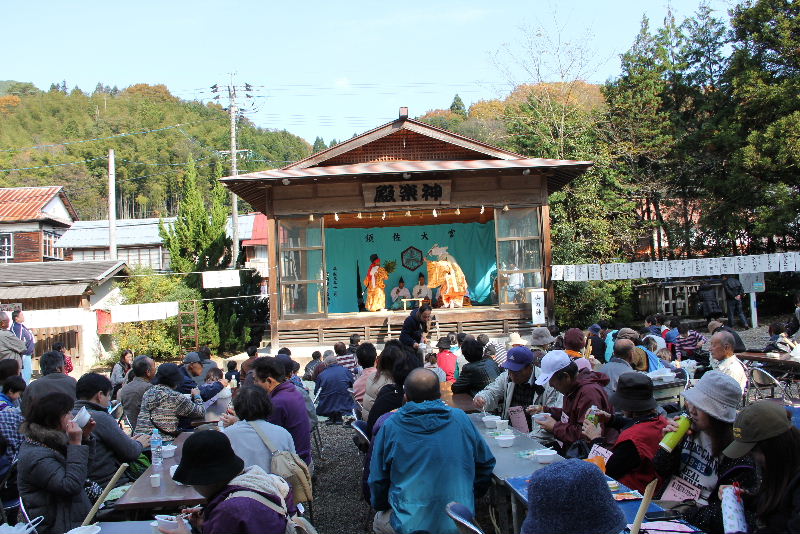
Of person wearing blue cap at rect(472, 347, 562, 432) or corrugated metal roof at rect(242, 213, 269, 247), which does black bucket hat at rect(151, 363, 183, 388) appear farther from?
corrugated metal roof at rect(242, 213, 269, 247)

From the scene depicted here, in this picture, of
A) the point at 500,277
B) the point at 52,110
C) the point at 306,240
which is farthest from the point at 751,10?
the point at 52,110

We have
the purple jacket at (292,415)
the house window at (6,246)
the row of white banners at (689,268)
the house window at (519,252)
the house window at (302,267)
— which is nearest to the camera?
the purple jacket at (292,415)

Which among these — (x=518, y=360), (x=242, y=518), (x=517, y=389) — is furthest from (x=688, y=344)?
(x=242, y=518)

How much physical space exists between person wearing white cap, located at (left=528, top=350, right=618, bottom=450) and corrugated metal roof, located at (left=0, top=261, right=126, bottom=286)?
1667cm

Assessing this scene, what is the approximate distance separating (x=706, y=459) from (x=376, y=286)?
1423 cm

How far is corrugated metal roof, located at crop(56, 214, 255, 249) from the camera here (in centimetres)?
3219

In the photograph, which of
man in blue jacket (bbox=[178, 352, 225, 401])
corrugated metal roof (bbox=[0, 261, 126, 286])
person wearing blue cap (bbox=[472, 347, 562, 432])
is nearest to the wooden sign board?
man in blue jacket (bbox=[178, 352, 225, 401])

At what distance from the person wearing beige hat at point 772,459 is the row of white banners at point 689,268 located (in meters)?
12.8

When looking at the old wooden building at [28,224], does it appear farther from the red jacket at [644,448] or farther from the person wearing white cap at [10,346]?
the red jacket at [644,448]

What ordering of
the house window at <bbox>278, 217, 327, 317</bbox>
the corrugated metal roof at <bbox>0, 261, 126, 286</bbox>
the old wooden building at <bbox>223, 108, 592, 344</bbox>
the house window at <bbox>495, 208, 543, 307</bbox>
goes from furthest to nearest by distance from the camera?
the corrugated metal roof at <bbox>0, 261, 126, 286</bbox>, the house window at <bbox>495, 208, 543, 307</bbox>, the house window at <bbox>278, 217, 327, 317</bbox>, the old wooden building at <bbox>223, 108, 592, 344</bbox>

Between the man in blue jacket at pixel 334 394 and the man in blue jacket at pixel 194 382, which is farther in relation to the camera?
the man in blue jacket at pixel 334 394

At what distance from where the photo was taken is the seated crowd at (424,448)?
7.69 feet

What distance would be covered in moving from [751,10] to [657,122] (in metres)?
3.79

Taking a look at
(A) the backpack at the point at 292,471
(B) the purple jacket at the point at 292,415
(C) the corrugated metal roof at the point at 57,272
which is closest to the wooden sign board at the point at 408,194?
(C) the corrugated metal roof at the point at 57,272
